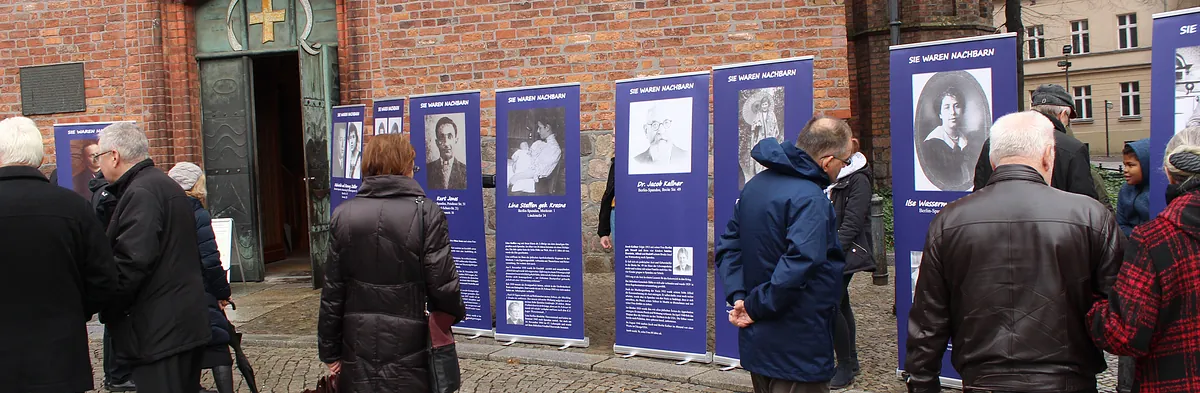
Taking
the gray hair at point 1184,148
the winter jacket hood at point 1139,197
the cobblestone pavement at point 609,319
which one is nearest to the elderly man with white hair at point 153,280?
the cobblestone pavement at point 609,319

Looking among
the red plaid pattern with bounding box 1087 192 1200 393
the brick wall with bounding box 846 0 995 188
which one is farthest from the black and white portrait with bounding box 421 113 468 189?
the brick wall with bounding box 846 0 995 188

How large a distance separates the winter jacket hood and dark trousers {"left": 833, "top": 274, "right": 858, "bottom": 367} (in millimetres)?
1531

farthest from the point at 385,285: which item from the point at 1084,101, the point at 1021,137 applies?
the point at 1084,101

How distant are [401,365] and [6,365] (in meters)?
1.45

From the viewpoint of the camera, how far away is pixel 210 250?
5.36 metres

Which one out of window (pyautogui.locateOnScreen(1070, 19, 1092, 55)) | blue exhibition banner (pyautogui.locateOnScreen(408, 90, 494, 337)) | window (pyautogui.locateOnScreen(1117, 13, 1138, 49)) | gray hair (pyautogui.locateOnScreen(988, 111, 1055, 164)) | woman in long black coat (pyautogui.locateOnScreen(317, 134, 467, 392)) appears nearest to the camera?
gray hair (pyautogui.locateOnScreen(988, 111, 1055, 164))

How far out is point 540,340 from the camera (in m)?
7.17

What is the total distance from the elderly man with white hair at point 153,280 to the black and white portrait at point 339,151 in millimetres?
4400

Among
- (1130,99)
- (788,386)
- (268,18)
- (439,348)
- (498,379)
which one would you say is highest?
(1130,99)

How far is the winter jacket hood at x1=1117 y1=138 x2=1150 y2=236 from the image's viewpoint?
5.04 meters
